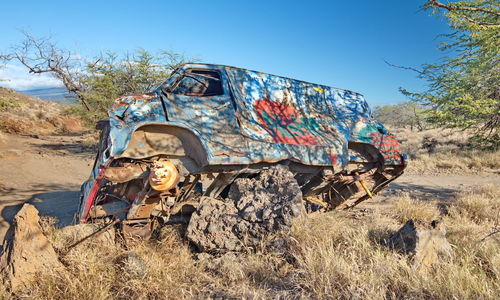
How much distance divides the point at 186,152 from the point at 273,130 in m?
1.21

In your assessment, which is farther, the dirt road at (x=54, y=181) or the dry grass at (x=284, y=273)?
the dirt road at (x=54, y=181)

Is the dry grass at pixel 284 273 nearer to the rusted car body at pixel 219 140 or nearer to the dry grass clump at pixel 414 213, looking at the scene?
the rusted car body at pixel 219 140

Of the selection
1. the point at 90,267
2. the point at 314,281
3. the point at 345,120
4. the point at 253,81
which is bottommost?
the point at 90,267

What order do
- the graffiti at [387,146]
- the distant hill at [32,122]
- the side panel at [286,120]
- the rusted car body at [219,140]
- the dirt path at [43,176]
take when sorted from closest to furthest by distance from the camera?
the rusted car body at [219,140] → the side panel at [286,120] → the graffiti at [387,146] → the dirt path at [43,176] → the distant hill at [32,122]

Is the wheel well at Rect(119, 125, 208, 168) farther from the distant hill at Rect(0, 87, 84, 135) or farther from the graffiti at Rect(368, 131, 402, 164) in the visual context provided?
the distant hill at Rect(0, 87, 84, 135)

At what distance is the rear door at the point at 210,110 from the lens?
11.3 feet

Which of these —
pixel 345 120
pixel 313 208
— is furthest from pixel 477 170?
pixel 345 120

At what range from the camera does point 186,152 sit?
3592 millimetres

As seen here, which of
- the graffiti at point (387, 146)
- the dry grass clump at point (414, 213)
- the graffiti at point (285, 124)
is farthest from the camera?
the dry grass clump at point (414, 213)

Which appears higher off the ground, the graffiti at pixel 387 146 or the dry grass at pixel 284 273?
the graffiti at pixel 387 146

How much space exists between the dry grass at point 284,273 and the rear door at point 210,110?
123 centimetres

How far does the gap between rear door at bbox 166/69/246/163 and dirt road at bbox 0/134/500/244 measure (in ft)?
13.2

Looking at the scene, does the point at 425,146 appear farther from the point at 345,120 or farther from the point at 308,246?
the point at 308,246


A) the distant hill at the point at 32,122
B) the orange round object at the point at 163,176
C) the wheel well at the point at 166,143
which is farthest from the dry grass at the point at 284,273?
the distant hill at the point at 32,122
